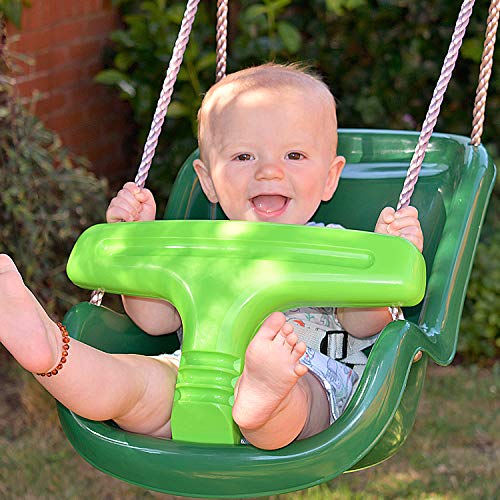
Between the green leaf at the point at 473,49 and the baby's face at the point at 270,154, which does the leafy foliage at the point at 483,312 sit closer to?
the green leaf at the point at 473,49

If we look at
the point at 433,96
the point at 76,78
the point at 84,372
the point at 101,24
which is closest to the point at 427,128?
the point at 433,96

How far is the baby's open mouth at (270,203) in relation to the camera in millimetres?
2387

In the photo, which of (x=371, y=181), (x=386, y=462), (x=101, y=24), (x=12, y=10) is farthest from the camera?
(x=101, y=24)

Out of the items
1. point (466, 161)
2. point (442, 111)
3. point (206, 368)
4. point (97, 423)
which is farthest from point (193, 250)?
point (442, 111)

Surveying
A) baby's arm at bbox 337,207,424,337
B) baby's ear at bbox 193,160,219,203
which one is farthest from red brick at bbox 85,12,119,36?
baby's arm at bbox 337,207,424,337

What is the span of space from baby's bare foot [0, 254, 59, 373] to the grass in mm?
1579

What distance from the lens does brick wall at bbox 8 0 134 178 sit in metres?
4.40

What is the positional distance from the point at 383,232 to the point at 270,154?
0.31 metres

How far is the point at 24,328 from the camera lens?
1920mm

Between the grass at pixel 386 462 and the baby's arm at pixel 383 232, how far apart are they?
3.74 feet

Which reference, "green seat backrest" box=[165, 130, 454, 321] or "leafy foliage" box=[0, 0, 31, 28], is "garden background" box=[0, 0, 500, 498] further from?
"green seat backrest" box=[165, 130, 454, 321]

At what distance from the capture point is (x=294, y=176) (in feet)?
7.73

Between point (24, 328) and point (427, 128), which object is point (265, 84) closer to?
point (427, 128)

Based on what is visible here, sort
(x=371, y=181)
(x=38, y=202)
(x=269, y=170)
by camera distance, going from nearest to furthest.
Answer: (x=269, y=170) < (x=371, y=181) < (x=38, y=202)
